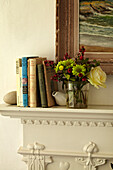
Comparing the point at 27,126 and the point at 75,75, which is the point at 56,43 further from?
the point at 27,126

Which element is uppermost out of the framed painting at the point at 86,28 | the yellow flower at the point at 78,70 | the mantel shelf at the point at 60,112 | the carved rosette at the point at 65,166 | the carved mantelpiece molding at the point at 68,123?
the framed painting at the point at 86,28

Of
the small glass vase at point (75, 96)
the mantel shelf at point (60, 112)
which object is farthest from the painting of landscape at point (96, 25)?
the mantel shelf at point (60, 112)

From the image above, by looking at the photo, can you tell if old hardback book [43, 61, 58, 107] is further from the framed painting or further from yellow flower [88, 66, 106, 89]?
yellow flower [88, 66, 106, 89]

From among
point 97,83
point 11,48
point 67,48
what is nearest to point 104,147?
point 97,83

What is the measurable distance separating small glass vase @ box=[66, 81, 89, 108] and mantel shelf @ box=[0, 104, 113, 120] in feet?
0.12

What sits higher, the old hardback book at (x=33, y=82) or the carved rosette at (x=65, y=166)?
the old hardback book at (x=33, y=82)

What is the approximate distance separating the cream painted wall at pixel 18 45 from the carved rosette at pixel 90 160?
0.25 metres

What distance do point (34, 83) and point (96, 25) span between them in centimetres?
48

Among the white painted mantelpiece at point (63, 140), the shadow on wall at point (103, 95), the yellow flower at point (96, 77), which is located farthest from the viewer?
the shadow on wall at point (103, 95)

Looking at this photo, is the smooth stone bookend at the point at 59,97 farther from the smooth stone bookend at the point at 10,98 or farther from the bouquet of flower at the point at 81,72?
the smooth stone bookend at the point at 10,98

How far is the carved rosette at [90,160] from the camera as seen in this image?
4.74ft

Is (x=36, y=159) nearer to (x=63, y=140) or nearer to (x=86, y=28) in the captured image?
(x=63, y=140)

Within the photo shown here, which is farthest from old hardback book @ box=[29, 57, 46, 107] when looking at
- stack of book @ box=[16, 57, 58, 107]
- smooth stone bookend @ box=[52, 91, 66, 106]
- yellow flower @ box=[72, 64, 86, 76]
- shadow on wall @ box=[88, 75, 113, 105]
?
shadow on wall @ box=[88, 75, 113, 105]

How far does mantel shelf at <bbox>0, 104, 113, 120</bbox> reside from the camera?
1325 mm
